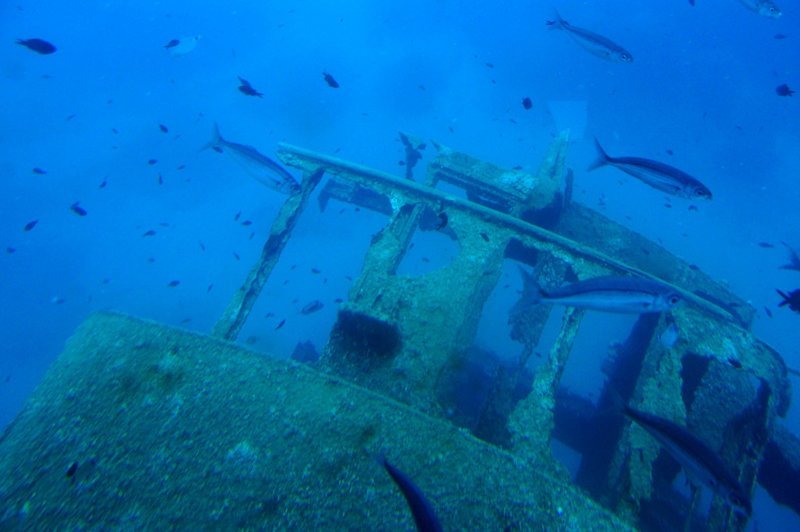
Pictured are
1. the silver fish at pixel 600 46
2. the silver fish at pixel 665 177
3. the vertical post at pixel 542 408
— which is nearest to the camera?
the silver fish at pixel 665 177

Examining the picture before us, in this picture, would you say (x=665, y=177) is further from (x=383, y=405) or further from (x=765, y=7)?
(x=765, y=7)

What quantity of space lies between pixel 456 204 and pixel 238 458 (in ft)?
14.8

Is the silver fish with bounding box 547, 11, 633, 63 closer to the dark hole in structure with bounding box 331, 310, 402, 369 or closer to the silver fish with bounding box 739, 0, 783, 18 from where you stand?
the silver fish with bounding box 739, 0, 783, 18

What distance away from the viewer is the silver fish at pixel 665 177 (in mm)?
3920

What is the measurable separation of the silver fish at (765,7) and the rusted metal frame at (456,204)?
5.66m

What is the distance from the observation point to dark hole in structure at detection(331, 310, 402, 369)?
14.6ft

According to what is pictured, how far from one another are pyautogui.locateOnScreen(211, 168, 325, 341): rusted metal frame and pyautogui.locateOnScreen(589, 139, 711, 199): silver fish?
14.8 ft

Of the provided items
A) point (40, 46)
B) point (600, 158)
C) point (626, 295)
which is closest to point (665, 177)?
point (600, 158)

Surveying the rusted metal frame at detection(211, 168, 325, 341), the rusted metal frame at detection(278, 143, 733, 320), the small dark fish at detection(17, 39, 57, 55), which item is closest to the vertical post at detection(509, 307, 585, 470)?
the rusted metal frame at detection(278, 143, 733, 320)

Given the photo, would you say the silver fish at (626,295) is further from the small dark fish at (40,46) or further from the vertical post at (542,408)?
the small dark fish at (40,46)

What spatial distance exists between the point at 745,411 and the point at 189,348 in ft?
20.7

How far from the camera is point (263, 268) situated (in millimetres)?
6000

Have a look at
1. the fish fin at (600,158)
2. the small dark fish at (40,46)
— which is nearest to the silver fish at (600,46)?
the fish fin at (600,158)

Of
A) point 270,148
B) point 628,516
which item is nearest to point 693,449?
point 628,516
